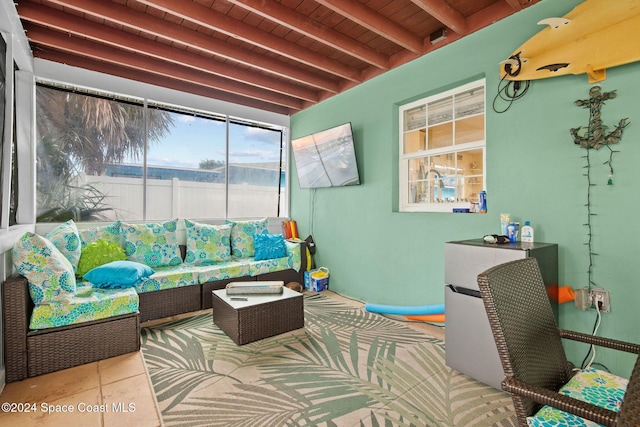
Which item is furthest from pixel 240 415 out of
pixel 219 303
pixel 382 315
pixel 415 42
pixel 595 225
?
pixel 415 42

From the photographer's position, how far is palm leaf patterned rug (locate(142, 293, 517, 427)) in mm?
1705

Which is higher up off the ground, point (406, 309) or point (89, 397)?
point (406, 309)

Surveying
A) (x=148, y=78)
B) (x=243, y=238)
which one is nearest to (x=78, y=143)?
(x=148, y=78)

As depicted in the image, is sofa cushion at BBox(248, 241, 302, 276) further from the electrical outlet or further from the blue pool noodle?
the electrical outlet

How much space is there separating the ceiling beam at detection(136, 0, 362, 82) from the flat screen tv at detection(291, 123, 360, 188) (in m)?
0.69

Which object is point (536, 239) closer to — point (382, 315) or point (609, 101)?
point (609, 101)

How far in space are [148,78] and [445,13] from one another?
348 cm

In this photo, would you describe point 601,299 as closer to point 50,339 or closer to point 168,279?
point 168,279

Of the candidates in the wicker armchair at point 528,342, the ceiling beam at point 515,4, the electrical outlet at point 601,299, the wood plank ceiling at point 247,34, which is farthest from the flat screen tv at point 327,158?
the wicker armchair at point 528,342

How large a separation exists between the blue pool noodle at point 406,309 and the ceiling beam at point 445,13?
245cm

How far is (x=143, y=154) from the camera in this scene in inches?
155

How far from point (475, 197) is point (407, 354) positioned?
1.55m

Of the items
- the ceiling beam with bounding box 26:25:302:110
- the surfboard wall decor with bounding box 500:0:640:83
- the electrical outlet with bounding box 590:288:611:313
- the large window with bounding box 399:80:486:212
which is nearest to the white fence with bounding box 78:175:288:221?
the ceiling beam with bounding box 26:25:302:110

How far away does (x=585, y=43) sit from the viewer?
1.98 metres
